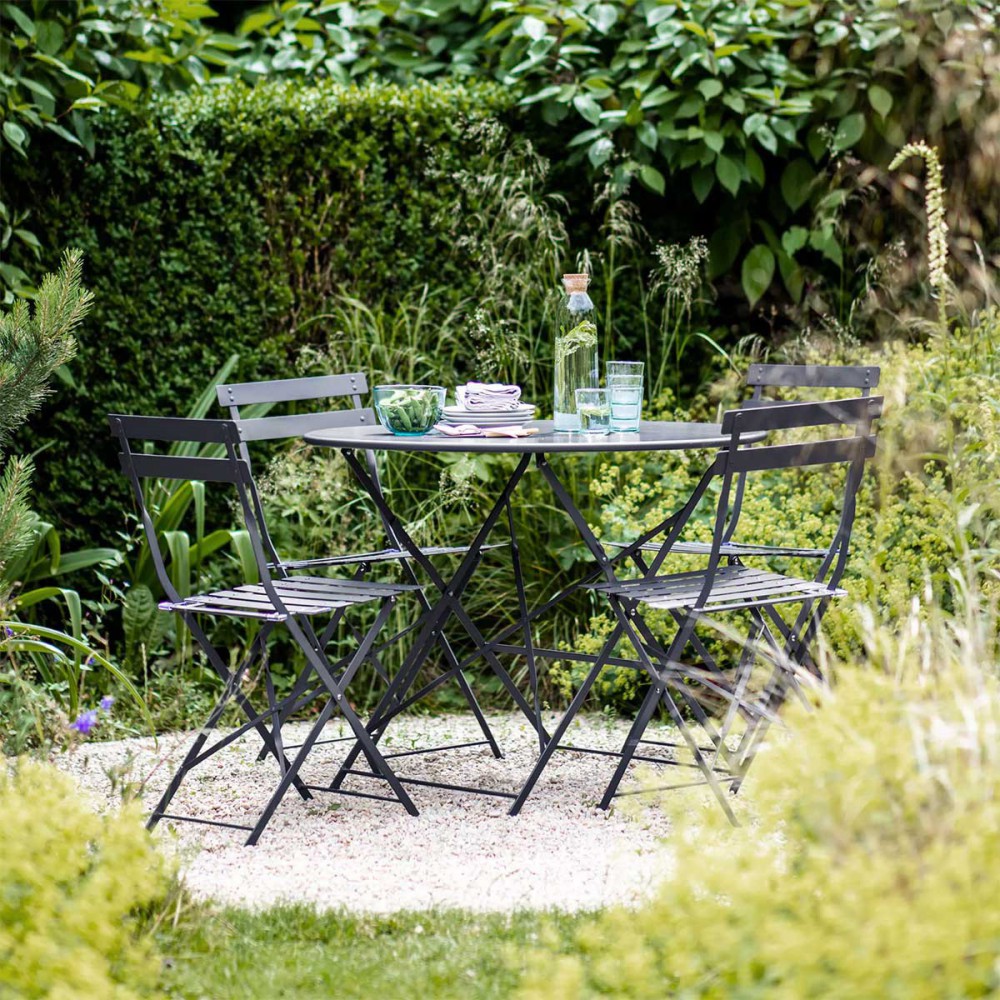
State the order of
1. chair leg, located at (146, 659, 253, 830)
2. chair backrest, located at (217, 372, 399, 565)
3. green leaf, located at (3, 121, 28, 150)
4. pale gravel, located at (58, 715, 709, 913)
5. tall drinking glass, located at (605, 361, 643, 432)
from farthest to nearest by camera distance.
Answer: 1. green leaf, located at (3, 121, 28, 150)
2. chair backrest, located at (217, 372, 399, 565)
3. tall drinking glass, located at (605, 361, 643, 432)
4. chair leg, located at (146, 659, 253, 830)
5. pale gravel, located at (58, 715, 709, 913)

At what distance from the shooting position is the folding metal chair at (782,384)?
4207mm

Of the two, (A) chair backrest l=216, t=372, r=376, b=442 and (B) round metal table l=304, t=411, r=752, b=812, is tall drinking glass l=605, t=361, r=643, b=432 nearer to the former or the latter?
(B) round metal table l=304, t=411, r=752, b=812

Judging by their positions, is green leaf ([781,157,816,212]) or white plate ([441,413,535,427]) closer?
white plate ([441,413,535,427])

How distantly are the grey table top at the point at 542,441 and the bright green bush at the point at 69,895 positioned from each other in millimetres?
1268

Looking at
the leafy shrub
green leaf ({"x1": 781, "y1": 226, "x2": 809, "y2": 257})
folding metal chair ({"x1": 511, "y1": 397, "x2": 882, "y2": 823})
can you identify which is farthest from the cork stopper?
green leaf ({"x1": 781, "y1": 226, "x2": 809, "y2": 257})

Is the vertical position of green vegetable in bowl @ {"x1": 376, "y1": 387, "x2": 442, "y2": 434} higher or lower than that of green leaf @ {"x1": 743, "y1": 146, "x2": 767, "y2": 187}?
lower

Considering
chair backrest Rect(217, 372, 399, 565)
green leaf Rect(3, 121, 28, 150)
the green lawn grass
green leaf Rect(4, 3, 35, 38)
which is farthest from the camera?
green leaf Rect(4, 3, 35, 38)

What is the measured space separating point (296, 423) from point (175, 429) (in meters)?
0.79

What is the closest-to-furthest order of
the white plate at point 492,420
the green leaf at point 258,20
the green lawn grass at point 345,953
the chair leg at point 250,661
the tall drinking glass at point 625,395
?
the green lawn grass at point 345,953 < the chair leg at point 250,661 < the tall drinking glass at point 625,395 < the white plate at point 492,420 < the green leaf at point 258,20

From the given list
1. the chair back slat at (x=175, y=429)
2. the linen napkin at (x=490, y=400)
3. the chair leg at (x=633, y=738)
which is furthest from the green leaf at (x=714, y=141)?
the chair back slat at (x=175, y=429)

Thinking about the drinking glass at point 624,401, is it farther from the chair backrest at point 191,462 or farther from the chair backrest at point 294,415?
the chair backrest at point 191,462

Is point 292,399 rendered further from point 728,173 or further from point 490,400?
point 728,173

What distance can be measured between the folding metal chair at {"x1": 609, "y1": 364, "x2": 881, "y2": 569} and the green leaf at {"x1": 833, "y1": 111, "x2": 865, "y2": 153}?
1765 mm

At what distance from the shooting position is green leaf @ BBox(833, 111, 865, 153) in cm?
592
